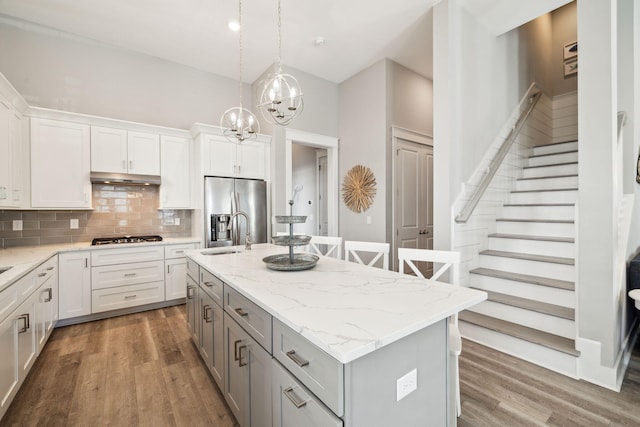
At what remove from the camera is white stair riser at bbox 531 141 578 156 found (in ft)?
13.4

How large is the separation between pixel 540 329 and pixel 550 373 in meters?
0.40

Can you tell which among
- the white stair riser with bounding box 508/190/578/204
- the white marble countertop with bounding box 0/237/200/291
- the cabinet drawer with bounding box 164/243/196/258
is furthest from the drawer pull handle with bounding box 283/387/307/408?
the white stair riser with bounding box 508/190/578/204

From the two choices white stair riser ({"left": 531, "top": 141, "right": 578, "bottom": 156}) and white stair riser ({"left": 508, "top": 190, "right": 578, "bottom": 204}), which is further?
white stair riser ({"left": 531, "top": 141, "right": 578, "bottom": 156})

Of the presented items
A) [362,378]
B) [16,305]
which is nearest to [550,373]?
[362,378]

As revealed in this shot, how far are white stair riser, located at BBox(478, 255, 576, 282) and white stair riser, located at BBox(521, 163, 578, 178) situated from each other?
5.49ft

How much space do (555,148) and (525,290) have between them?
279cm

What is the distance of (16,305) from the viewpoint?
1883 millimetres

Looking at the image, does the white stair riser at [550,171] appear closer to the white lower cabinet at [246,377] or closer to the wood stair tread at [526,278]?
the wood stair tread at [526,278]

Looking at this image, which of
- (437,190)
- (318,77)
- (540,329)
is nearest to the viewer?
(540,329)

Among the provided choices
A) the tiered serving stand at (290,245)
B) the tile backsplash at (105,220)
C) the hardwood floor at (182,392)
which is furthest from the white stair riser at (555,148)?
the tile backsplash at (105,220)

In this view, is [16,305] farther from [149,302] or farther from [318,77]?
[318,77]

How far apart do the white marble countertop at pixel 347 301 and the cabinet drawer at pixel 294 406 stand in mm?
223

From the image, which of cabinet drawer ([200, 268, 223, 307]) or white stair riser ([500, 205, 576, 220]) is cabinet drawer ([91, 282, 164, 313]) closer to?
cabinet drawer ([200, 268, 223, 307])

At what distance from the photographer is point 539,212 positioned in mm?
3424
